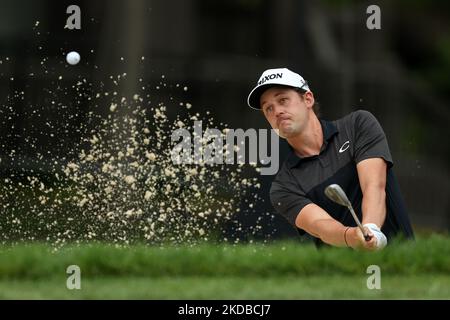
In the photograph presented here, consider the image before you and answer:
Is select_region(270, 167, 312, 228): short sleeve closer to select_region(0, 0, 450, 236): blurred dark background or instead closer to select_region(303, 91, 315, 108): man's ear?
select_region(0, 0, 450, 236): blurred dark background

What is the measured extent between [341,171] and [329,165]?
6 centimetres

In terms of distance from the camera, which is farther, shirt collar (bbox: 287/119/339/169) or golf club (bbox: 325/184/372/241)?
shirt collar (bbox: 287/119/339/169)

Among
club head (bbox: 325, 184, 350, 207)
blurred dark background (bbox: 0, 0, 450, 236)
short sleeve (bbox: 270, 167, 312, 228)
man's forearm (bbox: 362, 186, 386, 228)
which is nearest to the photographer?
club head (bbox: 325, 184, 350, 207)

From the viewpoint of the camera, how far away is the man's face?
18.9ft

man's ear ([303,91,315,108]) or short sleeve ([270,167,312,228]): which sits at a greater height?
man's ear ([303,91,315,108])

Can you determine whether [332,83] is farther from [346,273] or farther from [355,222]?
[355,222]

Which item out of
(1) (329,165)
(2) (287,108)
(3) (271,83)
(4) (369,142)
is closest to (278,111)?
(2) (287,108)

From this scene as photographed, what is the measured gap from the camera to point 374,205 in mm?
5629

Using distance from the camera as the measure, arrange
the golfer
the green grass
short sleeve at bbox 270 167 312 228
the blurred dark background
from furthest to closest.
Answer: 1. the blurred dark background
2. the green grass
3. short sleeve at bbox 270 167 312 228
4. the golfer

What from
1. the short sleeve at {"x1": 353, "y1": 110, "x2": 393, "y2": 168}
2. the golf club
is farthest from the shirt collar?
the golf club

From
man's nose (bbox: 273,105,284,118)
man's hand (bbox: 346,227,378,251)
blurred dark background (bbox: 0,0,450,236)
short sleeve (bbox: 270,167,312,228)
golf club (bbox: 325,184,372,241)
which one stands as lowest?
man's hand (bbox: 346,227,378,251)

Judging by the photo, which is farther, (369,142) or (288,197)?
(288,197)

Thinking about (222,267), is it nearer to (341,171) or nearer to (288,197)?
(288,197)

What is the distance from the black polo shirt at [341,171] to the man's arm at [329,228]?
0.03 m
